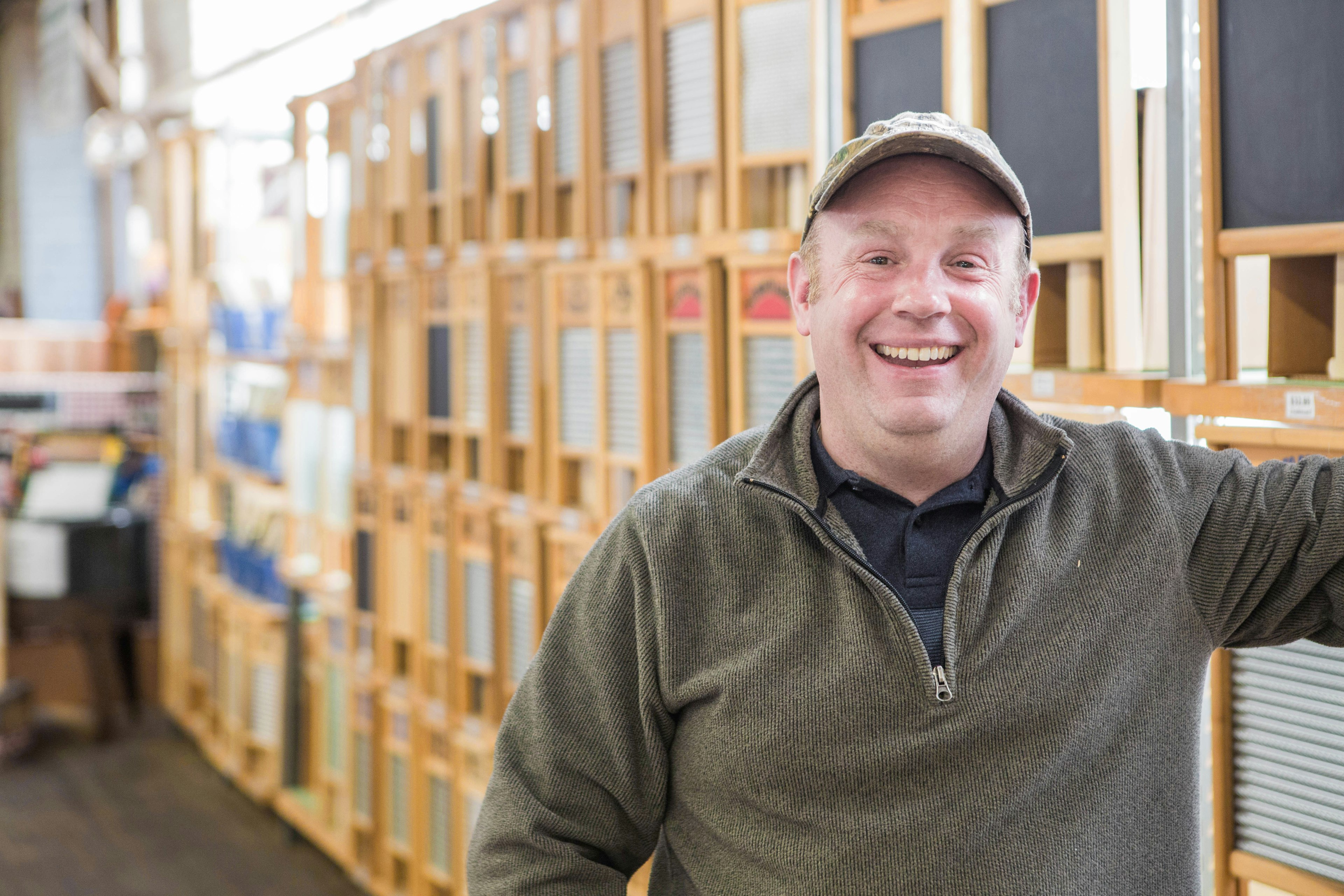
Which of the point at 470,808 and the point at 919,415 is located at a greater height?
the point at 919,415

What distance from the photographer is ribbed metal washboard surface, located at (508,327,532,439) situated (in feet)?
11.9

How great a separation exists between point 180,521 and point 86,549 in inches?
18.5

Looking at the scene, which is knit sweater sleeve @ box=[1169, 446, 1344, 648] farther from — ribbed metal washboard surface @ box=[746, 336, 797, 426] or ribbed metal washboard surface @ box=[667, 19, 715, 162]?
ribbed metal washboard surface @ box=[667, 19, 715, 162]

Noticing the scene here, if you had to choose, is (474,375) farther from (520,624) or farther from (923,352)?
(923,352)

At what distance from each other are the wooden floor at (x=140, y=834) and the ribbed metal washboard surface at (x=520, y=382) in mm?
2221

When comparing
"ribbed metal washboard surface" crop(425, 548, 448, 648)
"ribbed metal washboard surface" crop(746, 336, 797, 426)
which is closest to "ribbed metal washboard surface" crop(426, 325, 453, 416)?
"ribbed metal washboard surface" crop(425, 548, 448, 648)

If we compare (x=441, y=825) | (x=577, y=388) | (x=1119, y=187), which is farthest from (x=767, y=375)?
(x=441, y=825)

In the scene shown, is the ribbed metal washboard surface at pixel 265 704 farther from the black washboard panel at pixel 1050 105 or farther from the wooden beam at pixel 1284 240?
the wooden beam at pixel 1284 240

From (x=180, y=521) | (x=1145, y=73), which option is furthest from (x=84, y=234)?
(x=1145, y=73)

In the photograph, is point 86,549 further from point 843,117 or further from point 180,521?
point 843,117

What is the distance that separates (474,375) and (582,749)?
100 inches

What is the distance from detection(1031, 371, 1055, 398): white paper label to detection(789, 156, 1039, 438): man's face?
56 centimetres

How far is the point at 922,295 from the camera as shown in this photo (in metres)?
1.47

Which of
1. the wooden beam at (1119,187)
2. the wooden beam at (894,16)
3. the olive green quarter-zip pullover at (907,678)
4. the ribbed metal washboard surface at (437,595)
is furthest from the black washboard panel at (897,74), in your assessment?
the ribbed metal washboard surface at (437,595)
